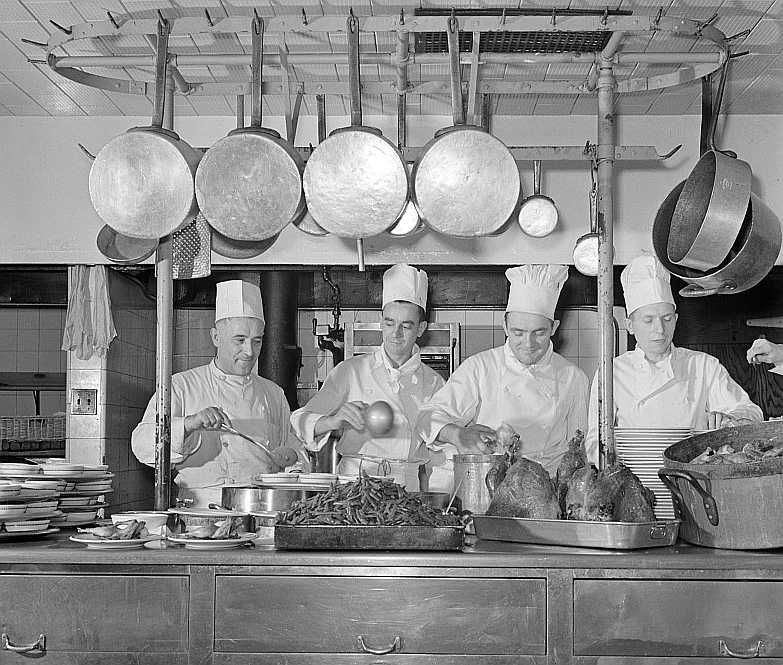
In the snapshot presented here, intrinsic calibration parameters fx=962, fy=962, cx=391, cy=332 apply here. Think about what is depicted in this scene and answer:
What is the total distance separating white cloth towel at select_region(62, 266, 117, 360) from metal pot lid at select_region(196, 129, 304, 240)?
2346mm

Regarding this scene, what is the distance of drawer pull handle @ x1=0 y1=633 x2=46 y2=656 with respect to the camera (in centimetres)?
248

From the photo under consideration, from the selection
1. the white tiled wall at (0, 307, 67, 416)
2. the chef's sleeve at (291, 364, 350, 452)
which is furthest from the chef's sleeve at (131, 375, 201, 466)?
the white tiled wall at (0, 307, 67, 416)

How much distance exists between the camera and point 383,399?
4.82m

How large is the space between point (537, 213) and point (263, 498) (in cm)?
229

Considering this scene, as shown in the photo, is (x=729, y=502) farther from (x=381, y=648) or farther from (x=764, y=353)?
(x=764, y=353)

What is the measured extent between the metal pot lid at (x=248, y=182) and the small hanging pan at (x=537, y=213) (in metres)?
2.06

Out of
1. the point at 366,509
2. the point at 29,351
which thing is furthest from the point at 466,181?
the point at 29,351

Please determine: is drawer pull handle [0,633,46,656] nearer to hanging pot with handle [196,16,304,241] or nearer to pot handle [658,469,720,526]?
hanging pot with handle [196,16,304,241]

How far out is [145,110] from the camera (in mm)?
4809

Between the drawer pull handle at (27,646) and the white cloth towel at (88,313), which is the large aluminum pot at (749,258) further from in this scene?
the white cloth towel at (88,313)

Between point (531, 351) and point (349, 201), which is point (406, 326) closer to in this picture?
point (531, 351)

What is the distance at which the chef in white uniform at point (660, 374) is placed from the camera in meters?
4.18


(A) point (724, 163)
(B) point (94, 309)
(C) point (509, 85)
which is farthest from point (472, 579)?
(B) point (94, 309)

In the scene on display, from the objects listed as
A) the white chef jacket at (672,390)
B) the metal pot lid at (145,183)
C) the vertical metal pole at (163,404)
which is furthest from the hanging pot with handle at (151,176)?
the white chef jacket at (672,390)
